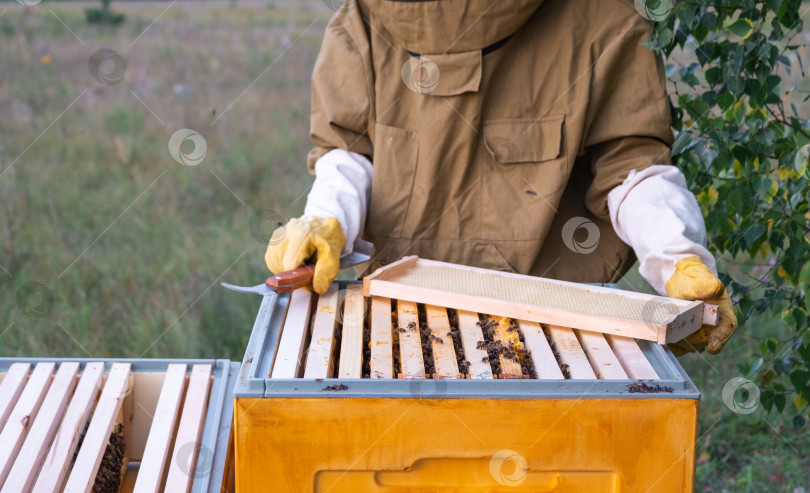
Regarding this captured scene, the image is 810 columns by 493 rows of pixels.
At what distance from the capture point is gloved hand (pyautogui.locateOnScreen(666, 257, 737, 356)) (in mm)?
1793

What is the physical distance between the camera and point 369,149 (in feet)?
7.97

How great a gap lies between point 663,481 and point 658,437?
0.09 m

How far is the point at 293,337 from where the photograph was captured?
164cm

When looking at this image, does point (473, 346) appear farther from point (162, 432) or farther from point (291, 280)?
point (162, 432)

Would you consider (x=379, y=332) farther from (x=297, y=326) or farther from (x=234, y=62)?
(x=234, y=62)

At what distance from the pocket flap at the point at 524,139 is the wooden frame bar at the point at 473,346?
64 cm

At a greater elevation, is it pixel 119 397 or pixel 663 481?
pixel 119 397

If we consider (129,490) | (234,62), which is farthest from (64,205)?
(129,490)

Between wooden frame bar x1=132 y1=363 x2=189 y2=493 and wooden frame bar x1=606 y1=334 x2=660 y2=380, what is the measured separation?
39.4 inches

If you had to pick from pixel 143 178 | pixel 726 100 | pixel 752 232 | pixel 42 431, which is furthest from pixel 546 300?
pixel 143 178

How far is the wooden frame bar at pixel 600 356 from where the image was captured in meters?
1.48

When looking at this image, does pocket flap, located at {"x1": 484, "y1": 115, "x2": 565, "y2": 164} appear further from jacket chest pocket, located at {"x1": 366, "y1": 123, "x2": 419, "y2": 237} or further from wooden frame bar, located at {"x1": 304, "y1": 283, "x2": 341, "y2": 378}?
wooden frame bar, located at {"x1": 304, "y1": 283, "x2": 341, "y2": 378}

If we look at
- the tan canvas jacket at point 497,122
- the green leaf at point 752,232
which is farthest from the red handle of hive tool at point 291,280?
the green leaf at point 752,232

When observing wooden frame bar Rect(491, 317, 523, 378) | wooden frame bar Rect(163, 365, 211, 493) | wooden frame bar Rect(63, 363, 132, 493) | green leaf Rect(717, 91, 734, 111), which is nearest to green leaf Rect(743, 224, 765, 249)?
green leaf Rect(717, 91, 734, 111)
